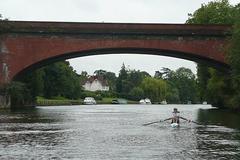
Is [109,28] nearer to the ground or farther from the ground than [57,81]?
farther from the ground

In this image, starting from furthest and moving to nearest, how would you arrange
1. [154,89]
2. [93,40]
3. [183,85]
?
[183,85]
[154,89]
[93,40]

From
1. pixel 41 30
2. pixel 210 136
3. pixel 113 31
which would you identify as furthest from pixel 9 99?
pixel 210 136

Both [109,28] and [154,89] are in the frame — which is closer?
[109,28]

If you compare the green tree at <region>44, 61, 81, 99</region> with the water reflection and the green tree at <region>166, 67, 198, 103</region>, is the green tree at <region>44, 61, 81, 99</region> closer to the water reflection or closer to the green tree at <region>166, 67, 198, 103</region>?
the green tree at <region>166, 67, 198, 103</region>

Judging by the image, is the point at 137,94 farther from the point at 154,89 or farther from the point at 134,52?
the point at 134,52

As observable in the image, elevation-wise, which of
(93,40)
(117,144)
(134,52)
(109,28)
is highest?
(109,28)

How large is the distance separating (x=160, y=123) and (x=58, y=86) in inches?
3003

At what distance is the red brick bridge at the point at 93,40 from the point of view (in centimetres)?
5794

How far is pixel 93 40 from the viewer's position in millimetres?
57906

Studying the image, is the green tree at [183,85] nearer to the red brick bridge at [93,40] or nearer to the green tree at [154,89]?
the green tree at [154,89]

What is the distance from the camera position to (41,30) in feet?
191

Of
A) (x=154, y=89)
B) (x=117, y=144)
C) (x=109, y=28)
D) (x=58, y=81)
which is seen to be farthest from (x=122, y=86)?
(x=117, y=144)

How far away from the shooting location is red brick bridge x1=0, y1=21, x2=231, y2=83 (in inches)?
2281

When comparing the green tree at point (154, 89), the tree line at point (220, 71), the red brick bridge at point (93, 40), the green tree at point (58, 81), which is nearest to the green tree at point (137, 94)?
the green tree at point (154, 89)
